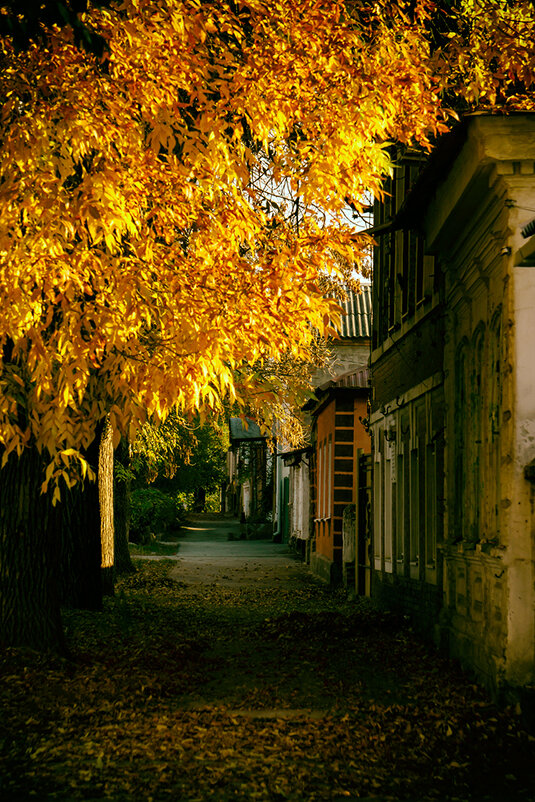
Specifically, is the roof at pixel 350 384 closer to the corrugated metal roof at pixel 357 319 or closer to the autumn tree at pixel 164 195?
the corrugated metal roof at pixel 357 319

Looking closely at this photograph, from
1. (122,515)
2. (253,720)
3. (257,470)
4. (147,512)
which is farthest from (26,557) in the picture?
(257,470)

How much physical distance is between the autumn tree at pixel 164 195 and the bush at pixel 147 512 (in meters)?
23.2

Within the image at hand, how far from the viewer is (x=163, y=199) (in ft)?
26.5

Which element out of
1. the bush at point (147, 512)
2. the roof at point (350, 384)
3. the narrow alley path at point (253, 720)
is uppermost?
the roof at point (350, 384)

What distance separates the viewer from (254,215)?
8453 mm

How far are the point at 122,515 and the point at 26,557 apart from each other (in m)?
13.9

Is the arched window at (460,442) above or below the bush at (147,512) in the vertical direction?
above

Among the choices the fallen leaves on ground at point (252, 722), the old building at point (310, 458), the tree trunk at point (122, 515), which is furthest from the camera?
the old building at point (310, 458)

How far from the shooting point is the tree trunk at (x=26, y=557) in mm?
9766

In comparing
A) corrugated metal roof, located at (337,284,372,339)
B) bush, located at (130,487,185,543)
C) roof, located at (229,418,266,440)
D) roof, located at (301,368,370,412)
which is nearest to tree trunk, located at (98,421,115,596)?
roof, located at (301,368,370,412)

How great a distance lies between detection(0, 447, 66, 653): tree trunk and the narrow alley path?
0.42 m

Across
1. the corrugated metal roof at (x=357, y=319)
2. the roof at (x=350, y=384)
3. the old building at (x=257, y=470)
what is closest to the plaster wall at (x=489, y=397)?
the roof at (x=350, y=384)

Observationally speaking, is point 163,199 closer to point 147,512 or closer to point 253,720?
point 253,720

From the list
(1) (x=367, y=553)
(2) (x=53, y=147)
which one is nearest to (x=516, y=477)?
(2) (x=53, y=147)
